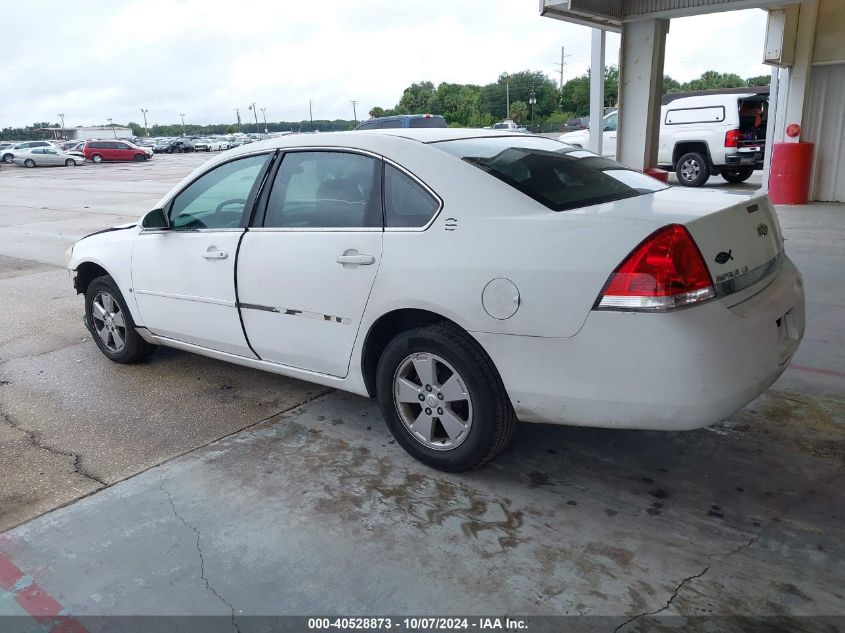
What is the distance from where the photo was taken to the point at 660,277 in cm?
264

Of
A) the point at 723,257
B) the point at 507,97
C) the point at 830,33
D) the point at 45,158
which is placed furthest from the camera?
the point at 507,97

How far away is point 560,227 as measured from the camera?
285cm

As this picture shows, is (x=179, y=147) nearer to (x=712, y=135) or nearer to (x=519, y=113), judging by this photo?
(x=519, y=113)

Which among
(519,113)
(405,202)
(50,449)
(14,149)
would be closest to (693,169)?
(405,202)

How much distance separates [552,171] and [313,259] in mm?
1307

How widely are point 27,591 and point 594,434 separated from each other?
278cm

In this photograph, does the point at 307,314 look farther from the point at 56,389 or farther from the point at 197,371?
the point at 56,389

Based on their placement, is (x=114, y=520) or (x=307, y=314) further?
(x=307, y=314)

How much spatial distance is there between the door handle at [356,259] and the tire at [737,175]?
48.5 feet

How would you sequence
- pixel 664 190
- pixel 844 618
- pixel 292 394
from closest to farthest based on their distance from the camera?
pixel 844 618
pixel 664 190
pixel 292 394

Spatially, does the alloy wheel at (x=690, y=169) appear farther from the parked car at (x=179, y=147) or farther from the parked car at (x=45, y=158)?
the parked car at (x=179, y=147)

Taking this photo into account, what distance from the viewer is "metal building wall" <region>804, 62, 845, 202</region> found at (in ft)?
39.5

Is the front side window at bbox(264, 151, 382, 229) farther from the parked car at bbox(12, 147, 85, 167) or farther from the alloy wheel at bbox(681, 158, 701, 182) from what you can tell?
the parked car at bbox(12, 147, 85, 167)

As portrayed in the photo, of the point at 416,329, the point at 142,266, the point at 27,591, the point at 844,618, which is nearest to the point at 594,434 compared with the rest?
the point at 416,329
